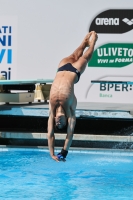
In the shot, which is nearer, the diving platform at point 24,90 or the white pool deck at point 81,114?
the white pool deck at point 81,114

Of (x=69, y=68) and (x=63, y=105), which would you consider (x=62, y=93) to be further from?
(x=69, y=68)

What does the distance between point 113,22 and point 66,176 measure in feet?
15.5

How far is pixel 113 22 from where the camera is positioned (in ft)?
36.1

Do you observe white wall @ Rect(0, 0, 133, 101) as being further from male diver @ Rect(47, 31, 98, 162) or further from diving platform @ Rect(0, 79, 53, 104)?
male diver @ Rect(47, 31, 98, 162)

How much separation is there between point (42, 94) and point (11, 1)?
226 cm

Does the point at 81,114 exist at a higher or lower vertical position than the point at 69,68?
lower

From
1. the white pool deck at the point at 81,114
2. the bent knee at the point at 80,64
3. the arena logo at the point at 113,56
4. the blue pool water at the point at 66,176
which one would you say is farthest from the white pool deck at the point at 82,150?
the arena logo at the point at 113,56

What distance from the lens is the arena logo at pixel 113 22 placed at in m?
10.9

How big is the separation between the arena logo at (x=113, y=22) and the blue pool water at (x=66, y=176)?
333cm

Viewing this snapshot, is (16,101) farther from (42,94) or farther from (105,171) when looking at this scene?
(105,171)

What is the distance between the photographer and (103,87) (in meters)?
10.8

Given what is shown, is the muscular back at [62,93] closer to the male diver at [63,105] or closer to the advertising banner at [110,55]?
the male diver at [63,105]

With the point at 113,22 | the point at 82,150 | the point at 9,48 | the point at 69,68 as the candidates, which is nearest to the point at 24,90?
the point at 9,48

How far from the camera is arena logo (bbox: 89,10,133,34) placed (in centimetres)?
1095
